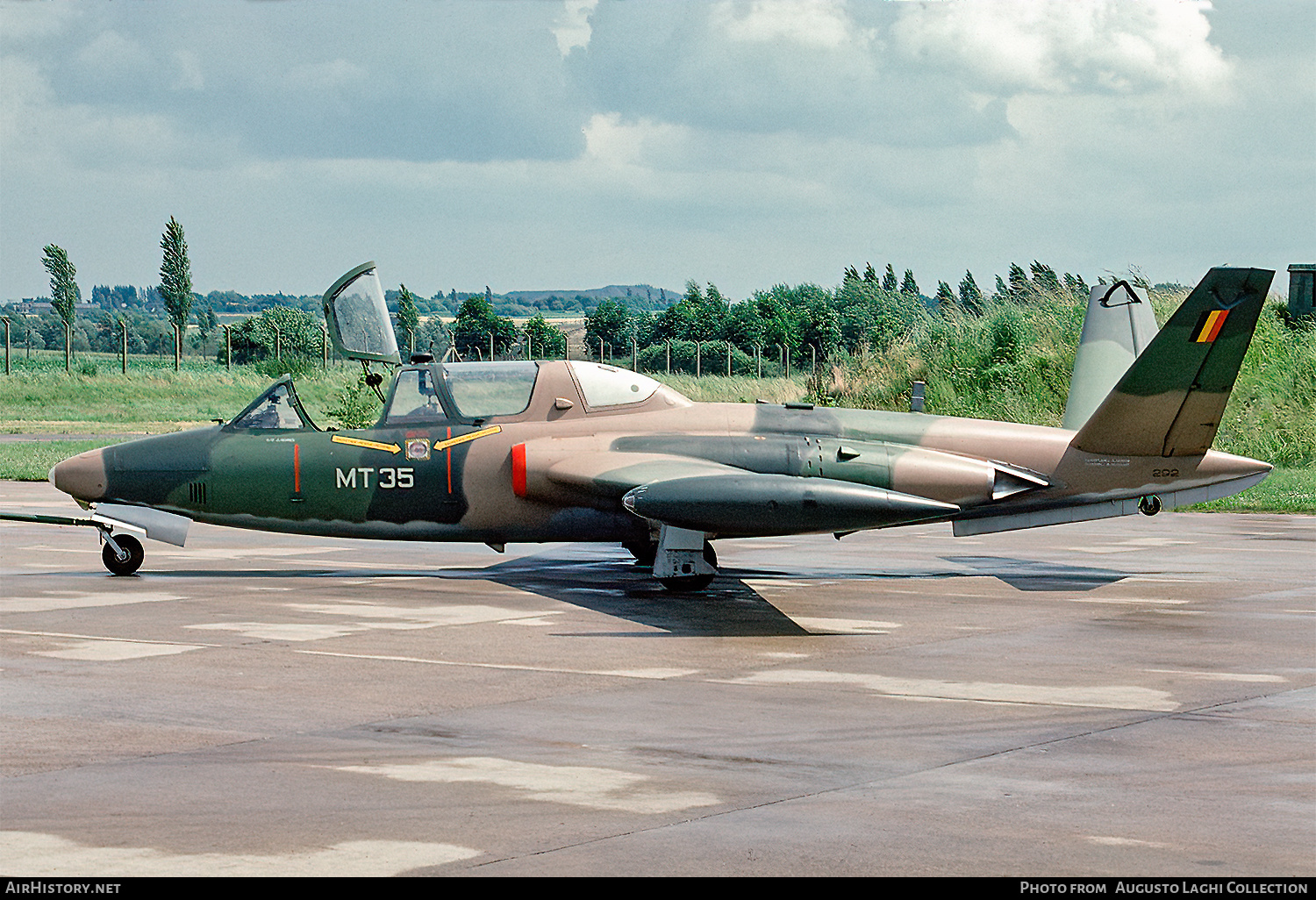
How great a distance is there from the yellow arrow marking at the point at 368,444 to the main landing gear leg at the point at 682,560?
288 cm

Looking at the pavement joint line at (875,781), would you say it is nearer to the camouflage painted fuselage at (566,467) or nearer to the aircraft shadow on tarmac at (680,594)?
the aircraft shadow on tarmac at (680,594)

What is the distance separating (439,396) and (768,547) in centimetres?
584

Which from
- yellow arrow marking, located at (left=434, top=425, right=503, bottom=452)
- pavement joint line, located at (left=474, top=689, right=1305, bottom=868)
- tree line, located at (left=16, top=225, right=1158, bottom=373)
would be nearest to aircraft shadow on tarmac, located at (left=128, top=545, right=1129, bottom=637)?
yellow arrow marking, located at (left=434, top=425, right=503, bottom=452)

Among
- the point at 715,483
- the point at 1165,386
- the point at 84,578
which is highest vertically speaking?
the point at 1165,386

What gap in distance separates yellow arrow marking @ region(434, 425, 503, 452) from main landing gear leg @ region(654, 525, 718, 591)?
208cm

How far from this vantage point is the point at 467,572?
16.7 meters

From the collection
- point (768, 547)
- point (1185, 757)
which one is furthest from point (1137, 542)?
point (1185, 757)

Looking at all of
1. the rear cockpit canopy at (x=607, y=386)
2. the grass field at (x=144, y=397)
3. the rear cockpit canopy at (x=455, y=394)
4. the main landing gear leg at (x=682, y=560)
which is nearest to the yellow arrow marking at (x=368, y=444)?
the rear cockpit canopy at (x=455, y=394)

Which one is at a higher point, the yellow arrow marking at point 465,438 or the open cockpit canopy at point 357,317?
the open cockpit canopy at point 357,317

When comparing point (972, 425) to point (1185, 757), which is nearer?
point (1185, 757)

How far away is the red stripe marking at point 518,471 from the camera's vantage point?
49.8 feet

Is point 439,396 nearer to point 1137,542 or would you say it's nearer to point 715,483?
point 715,483

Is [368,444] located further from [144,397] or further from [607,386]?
[144,397]
